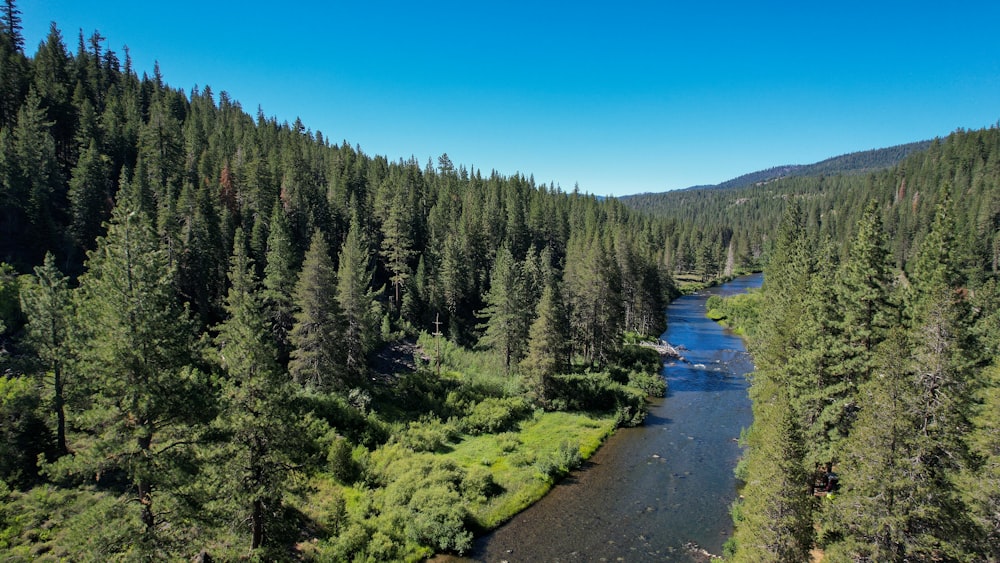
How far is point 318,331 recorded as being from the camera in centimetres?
4016

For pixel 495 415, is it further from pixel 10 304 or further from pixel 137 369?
pixel 10 304

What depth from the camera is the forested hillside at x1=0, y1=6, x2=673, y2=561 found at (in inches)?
672

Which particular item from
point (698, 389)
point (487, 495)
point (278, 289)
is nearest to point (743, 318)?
point (698, 389)

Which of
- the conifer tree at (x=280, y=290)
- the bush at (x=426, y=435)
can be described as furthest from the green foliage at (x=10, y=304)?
the bush at (x=426, y=435)

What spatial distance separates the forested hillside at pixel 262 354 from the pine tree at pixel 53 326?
0.44 feet

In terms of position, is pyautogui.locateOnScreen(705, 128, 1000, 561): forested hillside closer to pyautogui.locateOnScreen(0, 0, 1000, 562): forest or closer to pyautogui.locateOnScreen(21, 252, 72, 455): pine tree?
pyautogui.locateOnScreen(0, 0, 1000, 562): forest

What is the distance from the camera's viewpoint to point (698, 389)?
51.7 metres

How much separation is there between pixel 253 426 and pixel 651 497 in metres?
23.6

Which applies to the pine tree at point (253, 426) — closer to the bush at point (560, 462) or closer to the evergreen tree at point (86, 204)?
the bush at point (560, 462)

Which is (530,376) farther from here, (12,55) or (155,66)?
(155,66)

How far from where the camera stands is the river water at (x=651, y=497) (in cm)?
2567

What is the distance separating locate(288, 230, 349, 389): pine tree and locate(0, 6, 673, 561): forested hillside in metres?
0.20

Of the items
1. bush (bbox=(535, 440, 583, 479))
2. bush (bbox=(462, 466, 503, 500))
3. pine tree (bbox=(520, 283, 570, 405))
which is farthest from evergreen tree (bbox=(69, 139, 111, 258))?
bush (bbox=(535, 440, 583, 479))

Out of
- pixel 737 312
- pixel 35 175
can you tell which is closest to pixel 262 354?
pixel 35 175
